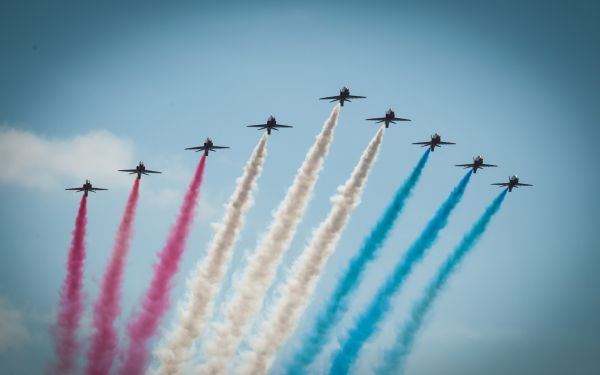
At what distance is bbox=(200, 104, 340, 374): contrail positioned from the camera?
2320 inches

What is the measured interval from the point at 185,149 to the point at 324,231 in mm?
19659

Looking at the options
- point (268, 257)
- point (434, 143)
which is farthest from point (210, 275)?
point (434, 143)

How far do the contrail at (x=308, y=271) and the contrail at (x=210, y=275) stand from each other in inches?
275

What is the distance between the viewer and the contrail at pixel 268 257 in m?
58.9

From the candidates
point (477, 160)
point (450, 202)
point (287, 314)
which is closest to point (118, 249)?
point (287, 314)

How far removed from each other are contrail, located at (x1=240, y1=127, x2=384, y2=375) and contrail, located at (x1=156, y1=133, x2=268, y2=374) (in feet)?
22.9

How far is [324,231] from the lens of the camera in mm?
59812

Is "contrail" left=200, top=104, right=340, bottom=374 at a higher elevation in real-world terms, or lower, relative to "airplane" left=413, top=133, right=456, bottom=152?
lower

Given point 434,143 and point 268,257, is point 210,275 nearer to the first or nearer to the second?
point 268,257

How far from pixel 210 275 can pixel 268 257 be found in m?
6.95

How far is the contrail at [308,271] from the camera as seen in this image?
58.5 metres

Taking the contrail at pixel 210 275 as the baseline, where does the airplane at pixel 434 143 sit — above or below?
above

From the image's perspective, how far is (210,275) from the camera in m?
60.2

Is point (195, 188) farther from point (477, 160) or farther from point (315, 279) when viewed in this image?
point (477, 160)
